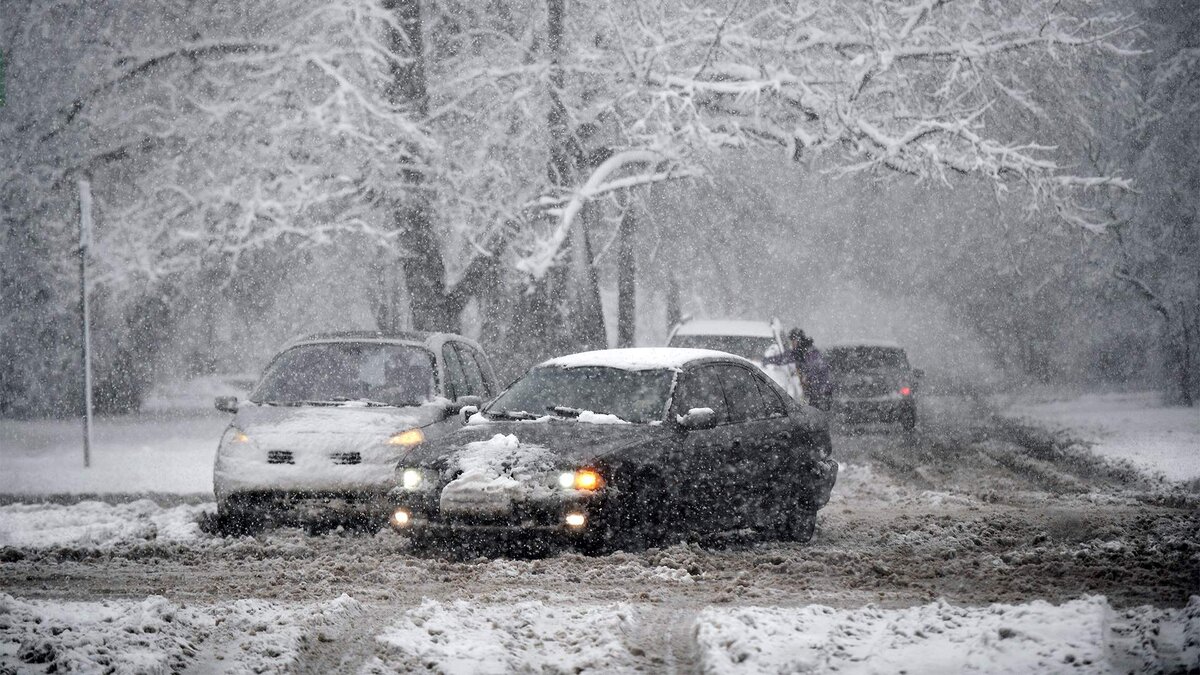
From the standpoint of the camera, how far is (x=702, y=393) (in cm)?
1011

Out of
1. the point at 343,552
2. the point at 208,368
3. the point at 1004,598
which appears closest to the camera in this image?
the point at 1004,598

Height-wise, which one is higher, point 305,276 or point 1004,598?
point 305,276

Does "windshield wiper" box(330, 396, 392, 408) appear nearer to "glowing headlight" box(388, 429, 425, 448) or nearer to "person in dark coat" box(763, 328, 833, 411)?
"glowing headlight" box(388, 429, 425, 448)

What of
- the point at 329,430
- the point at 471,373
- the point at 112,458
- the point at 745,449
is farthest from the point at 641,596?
the point at 112,458

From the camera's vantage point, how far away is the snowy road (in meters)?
6.16

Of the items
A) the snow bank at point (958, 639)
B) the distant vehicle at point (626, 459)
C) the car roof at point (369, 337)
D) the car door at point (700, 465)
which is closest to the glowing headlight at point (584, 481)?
the distant vehicle at point (626, 459)

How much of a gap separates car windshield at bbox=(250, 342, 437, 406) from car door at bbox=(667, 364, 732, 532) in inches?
104

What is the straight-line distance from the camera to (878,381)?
23344 mm

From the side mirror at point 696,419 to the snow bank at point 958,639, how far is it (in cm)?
257

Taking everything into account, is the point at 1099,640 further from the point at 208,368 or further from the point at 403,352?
the point at 208,368

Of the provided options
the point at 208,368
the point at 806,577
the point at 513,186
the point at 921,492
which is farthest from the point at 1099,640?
the point at 208,368

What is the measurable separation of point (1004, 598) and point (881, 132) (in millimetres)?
13462

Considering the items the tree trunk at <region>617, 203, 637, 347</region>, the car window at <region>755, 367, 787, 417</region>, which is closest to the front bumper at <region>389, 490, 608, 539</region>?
the car window at <region>755, 367, 787, 417</region>

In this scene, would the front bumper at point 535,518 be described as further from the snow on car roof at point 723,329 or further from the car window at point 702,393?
the snow on car roof at point 723,329
